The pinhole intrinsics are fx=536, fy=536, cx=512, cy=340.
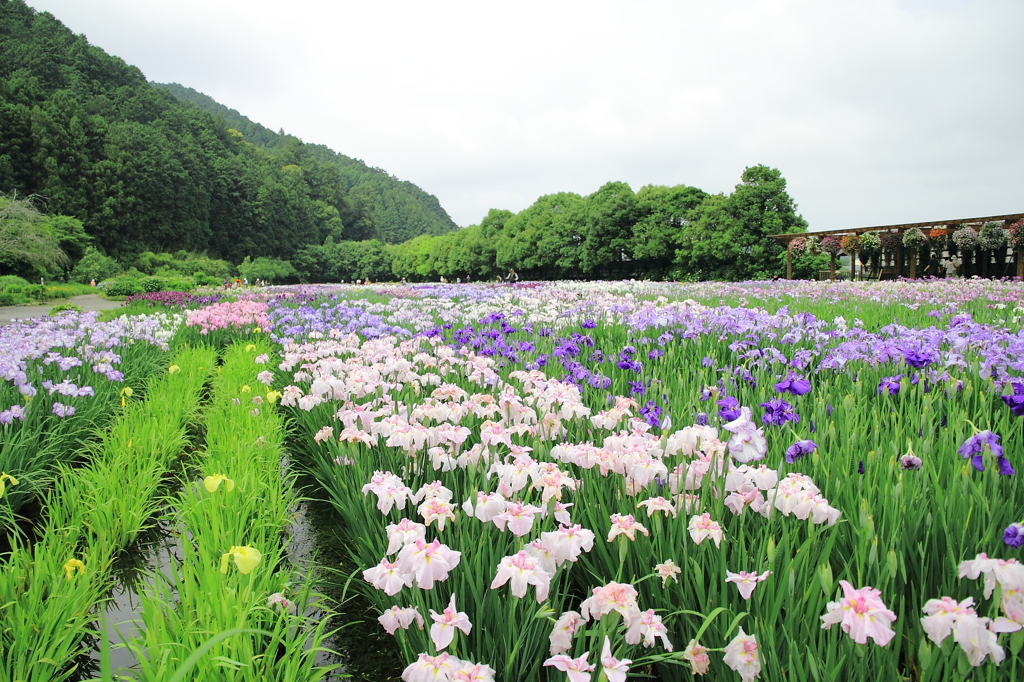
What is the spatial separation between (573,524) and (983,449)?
1412mm

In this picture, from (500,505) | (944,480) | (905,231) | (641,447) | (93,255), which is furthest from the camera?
(93,255)

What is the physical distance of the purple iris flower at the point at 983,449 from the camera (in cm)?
168

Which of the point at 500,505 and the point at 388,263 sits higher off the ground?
the point at 388,263

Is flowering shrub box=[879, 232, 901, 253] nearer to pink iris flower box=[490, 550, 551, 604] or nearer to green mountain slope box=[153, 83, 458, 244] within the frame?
pink iris flower box=[490, 550, 551, 604]

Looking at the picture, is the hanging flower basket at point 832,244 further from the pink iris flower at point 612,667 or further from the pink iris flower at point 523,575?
the pink iris flower at point 612,667

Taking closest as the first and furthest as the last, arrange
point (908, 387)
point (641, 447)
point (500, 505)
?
1. point (500, 505)
2. point (641, 447)
3. point (908, 387)

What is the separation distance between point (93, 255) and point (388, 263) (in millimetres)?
47042

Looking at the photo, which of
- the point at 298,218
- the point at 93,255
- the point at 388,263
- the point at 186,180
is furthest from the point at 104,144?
the point at 388,263

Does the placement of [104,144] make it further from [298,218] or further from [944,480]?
[944,480]

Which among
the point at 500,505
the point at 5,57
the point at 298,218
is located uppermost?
the point at 5,57

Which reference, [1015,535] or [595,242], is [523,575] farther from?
[595,242]

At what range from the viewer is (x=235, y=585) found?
7.13 feet

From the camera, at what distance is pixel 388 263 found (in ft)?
296

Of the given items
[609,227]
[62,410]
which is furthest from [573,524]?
[609,227]
